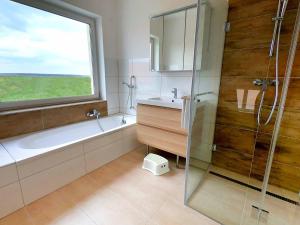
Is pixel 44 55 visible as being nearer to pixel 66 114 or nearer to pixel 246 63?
pixel 66 114

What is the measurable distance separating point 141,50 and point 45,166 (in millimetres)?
1901

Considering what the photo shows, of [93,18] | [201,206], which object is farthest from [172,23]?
[201,206]

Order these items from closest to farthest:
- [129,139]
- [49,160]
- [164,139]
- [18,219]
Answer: [18,219], [49,160], [164,139], [129,139]

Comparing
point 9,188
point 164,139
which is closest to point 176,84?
point 164,139

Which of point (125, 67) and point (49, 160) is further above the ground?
point (125, 67)

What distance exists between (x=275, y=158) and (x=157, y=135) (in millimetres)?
1212

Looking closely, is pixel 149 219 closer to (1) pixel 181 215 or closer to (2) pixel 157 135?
(1) pixel 181 215

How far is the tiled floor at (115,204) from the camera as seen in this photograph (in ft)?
3.87

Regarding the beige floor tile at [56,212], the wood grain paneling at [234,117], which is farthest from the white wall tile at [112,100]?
the wood grain paneling at [234,117]

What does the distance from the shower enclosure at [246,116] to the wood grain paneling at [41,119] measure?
167 centimetres

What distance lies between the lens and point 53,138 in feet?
6.43

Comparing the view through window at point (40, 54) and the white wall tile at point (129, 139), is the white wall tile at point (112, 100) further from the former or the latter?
the white wall tile at point (129, 139)

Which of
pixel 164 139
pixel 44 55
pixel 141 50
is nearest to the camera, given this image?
pixel 164 139

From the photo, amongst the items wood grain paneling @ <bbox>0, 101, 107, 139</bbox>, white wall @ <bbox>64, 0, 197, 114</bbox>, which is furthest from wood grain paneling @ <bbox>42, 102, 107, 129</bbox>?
white wall @ <bbox>64, 0, 197, 114</bbox>
